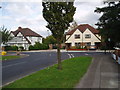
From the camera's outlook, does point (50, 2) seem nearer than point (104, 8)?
Yes

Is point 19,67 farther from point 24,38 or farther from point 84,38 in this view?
point 24,38

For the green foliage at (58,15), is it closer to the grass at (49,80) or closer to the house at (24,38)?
the grass at (49,80)

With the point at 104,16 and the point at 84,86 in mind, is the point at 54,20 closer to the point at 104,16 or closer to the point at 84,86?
the point at 84,86

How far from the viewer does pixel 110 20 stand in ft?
77.3

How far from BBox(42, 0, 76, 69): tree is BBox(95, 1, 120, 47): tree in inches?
417

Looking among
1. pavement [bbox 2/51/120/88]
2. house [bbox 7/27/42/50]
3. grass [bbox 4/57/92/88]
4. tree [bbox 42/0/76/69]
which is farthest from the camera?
house [bbox 7/27/42/50]

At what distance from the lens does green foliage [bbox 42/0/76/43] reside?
42.9ft

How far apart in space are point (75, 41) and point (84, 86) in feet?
168

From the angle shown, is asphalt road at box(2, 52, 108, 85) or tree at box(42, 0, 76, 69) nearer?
asphalt road at box(2, 52, 108, 85)

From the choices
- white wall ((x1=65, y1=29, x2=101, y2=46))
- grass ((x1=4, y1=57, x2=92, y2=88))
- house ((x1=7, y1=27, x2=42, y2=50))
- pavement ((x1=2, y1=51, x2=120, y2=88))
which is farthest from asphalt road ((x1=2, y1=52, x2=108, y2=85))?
house ((x1=7, y1=27, x2=42, y2=50))

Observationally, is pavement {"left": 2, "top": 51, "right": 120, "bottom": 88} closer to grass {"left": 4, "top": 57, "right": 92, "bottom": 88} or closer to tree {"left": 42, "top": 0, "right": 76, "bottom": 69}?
grass {"left": 4, "top": 57, "right": 92, "bottom": 88}

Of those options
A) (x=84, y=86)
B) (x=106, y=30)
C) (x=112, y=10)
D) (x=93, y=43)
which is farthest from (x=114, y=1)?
(x=93, y=43)

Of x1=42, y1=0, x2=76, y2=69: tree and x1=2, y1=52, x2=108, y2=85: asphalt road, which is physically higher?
x1=42, y1=0, x2=76, y2=69: tree

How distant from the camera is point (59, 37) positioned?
13.6 metres
